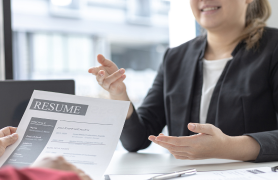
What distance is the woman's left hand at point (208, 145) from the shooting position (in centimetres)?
53

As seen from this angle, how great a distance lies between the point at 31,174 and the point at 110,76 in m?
0.50

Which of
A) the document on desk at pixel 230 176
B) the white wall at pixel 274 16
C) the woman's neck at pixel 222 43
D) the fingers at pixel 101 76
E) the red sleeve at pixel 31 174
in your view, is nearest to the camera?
the red sleeve at pixel 31 174

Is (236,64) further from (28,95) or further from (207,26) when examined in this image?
(28,95)

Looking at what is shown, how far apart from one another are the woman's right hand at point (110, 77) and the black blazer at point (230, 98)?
12 cm

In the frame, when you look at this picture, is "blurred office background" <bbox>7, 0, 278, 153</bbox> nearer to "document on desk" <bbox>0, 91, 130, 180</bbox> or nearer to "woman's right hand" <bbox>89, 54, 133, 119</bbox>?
"woman's right hand" <bbox>89, 54, 133, 119</bbox>

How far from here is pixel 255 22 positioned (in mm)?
914

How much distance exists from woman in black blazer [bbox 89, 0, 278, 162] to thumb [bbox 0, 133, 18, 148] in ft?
0.88

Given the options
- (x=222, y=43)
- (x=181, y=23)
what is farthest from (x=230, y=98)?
(x=181, y=23)

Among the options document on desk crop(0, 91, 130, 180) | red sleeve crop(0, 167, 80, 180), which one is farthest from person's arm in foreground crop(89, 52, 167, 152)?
red sleeve crop(0, 167, 80, 180)

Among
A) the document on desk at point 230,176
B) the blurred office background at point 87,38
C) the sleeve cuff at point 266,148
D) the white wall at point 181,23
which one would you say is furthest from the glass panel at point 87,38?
the document on desk at point 230,176

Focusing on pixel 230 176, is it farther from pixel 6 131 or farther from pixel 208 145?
pixel 6 131

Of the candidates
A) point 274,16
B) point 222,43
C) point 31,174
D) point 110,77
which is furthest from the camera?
point 274,16

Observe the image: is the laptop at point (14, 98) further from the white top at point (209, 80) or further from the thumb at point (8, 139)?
the white top at point (209, 80)

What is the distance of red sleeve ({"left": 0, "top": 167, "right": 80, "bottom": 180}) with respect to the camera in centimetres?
20
